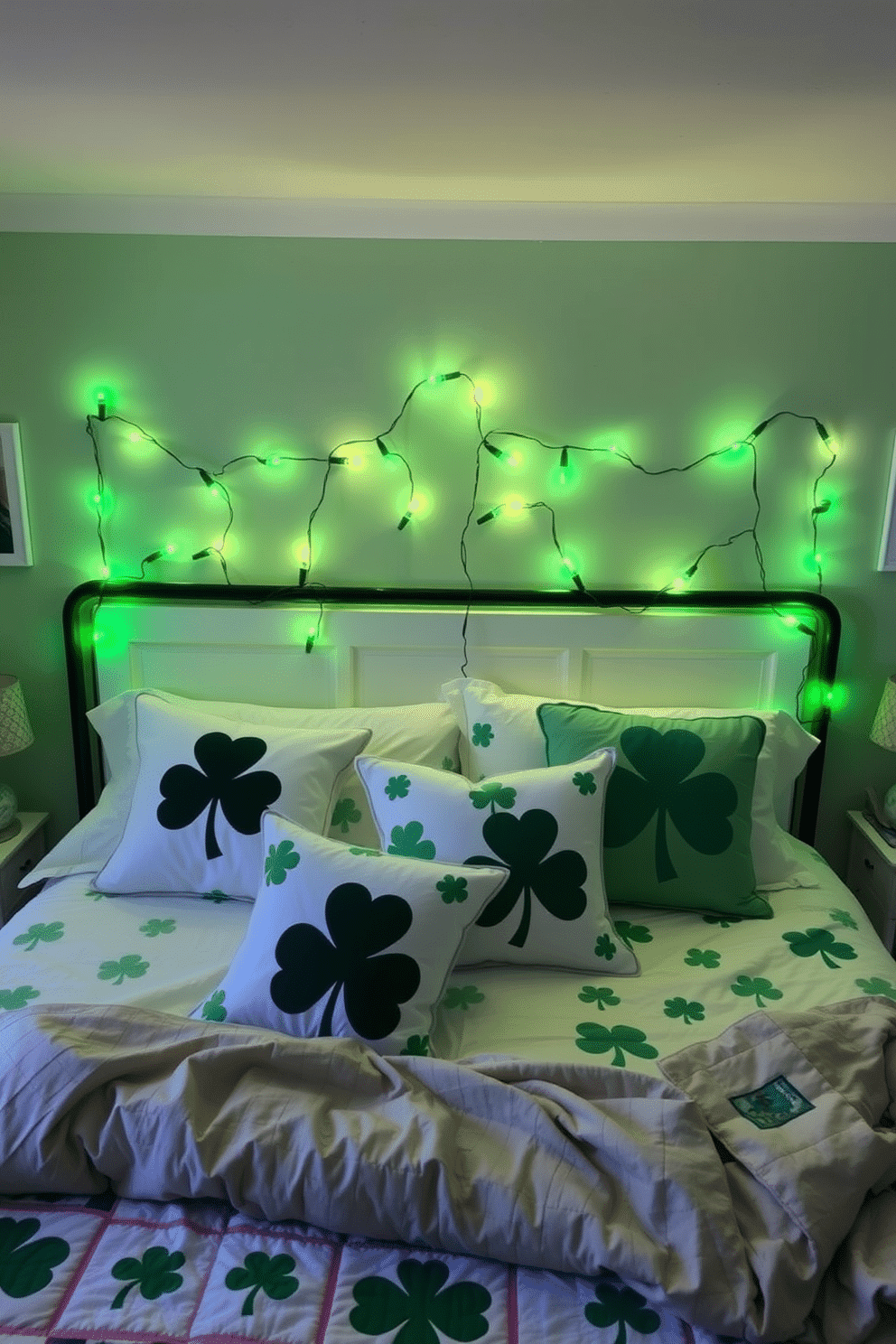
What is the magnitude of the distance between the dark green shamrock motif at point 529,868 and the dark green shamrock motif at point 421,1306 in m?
0.75

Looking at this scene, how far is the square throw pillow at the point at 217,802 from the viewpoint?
7.30ft

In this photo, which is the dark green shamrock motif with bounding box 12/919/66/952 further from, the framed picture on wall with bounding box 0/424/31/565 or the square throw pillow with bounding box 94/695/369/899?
the framed picture on wall with bounding box 0/424/31/565

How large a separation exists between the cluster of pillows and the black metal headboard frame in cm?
18

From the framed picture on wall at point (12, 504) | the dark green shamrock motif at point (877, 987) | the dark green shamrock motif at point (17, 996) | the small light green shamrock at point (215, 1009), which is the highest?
the framed picture on wall at point (12, 504)

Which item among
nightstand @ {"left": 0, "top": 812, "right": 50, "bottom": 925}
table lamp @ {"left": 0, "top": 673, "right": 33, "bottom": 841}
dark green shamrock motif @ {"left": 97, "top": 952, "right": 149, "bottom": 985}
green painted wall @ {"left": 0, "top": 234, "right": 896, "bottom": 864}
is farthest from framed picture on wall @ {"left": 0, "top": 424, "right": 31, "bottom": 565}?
dark green shamrock motif @ {"left": 97, "top": 952, "right": 149, "bottom": 985}

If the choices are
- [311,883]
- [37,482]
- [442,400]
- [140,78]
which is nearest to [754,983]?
[311,883]

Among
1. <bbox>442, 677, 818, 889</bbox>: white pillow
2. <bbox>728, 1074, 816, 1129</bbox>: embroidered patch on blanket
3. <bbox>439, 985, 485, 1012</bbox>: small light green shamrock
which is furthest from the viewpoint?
<bbox>442, 677, 818, 889</bbox>: white pillow

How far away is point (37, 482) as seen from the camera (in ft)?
8.79

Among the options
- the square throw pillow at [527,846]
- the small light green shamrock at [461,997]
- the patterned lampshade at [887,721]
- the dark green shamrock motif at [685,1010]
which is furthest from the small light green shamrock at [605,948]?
the patterned lampshade at [887,721]

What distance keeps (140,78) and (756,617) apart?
73.6 inches

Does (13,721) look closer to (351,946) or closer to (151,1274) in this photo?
(351,946)

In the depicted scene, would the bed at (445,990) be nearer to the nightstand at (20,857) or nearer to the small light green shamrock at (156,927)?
the small light green shamrock at (156,927)

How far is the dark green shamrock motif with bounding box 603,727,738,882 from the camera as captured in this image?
86.3 inches

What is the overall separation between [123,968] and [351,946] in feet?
1.83
